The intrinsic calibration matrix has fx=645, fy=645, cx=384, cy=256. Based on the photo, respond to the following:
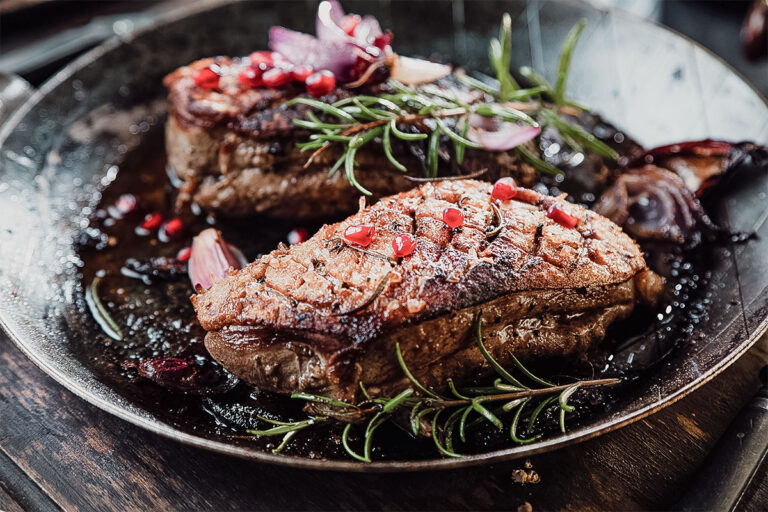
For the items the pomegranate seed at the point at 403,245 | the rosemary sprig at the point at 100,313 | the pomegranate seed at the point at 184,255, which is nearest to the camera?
the pomegranate seed at the point at 403,245

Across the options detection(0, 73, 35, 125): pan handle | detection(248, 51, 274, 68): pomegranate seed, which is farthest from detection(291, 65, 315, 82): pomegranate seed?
detection(0, 73, 35, 125): pan handle

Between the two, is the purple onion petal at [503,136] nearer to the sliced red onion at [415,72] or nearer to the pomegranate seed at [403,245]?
the sliced red onion at [415,72]

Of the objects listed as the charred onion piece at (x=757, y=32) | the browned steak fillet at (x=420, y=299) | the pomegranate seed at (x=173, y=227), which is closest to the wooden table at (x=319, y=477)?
the browned steak fillet at (x=420, y=299)

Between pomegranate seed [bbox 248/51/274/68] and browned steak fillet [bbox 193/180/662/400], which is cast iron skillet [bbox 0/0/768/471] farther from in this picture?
pomegranate seed [bbox 248/51/274/68]

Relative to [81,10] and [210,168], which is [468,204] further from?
[81,10]

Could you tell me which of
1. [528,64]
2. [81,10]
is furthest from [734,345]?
[81,10]

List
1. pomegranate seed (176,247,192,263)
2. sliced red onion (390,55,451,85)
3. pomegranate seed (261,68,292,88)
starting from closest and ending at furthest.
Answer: pomegranate seed (176,247,192,263)
pomegranate seed (261,68,292,88)
sliced red onion (390,55,451,85)
